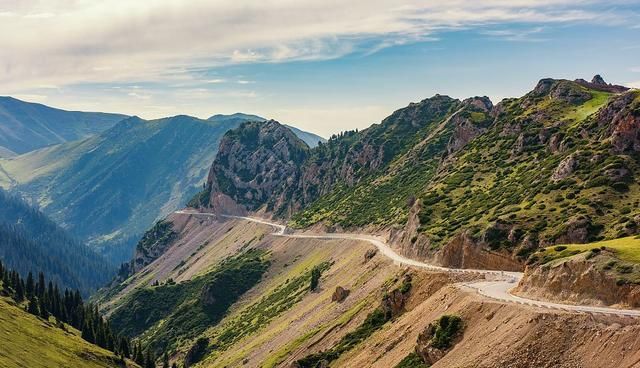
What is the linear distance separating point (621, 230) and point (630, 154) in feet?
84.4

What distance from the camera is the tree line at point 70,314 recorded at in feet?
488

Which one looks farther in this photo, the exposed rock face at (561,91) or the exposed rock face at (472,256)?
the exposed rock face at (561,91)

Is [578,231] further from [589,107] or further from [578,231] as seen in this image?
[589,107]

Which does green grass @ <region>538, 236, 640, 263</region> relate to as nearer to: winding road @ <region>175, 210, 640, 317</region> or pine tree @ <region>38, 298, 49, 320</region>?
winding road @ <region>175, 210, 640, 317</region>

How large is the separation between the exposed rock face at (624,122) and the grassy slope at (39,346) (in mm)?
103576

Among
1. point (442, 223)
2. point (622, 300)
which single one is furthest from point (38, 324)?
point (622, 300)

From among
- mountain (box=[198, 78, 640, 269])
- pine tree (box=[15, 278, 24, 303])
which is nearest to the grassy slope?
pine tree (box=[15, 278, 24, 303])

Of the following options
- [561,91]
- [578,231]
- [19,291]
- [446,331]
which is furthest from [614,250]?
[19,291]

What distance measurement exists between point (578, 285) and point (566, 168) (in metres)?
51.3

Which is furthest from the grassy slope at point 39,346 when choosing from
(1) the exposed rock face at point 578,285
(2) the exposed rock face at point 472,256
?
(1) the exposed rock face at point 578,285

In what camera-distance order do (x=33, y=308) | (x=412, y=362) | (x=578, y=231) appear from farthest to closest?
(x=33, y=308) → (x=578, y=231) → (x=412, y=362)

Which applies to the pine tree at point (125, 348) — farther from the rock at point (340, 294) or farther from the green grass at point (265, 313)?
the rock at point (340, 294)

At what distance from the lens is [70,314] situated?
172 m

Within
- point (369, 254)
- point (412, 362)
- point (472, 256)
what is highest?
point (472, 256)
